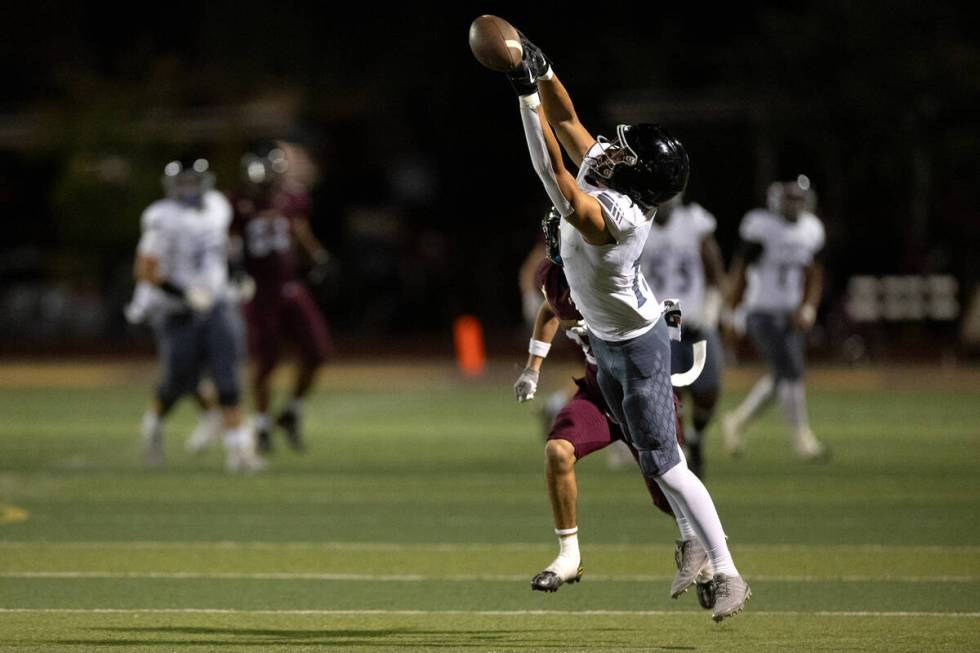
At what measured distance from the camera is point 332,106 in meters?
41.4

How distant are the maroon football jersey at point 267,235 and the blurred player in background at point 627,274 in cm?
748

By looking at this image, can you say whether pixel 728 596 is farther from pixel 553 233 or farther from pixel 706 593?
pixel 553 233

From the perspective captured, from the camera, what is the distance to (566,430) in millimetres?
7496

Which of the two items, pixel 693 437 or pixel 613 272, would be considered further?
pixel 693 437

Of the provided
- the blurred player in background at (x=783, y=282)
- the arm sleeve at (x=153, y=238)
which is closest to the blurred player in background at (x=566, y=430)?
the arm sleeve at (x=153, y=238)

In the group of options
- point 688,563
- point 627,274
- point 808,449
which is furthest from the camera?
point 808,449

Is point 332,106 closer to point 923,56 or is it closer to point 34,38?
point 34,38

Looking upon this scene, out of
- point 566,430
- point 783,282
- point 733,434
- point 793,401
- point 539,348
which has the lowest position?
point 566,430

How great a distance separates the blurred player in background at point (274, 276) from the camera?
564 inches

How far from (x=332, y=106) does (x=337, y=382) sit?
16.3 m

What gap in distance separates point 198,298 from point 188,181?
848mm

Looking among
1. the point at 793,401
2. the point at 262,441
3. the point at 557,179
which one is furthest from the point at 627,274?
the point at 262,441

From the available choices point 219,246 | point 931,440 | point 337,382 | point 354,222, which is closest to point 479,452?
point 219,246

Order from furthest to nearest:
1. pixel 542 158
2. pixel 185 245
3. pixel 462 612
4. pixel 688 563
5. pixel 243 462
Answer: pixel 243 462 < pixel 185 245 < pixel 462 612 < pixel 688 563 < pixel 542 158
